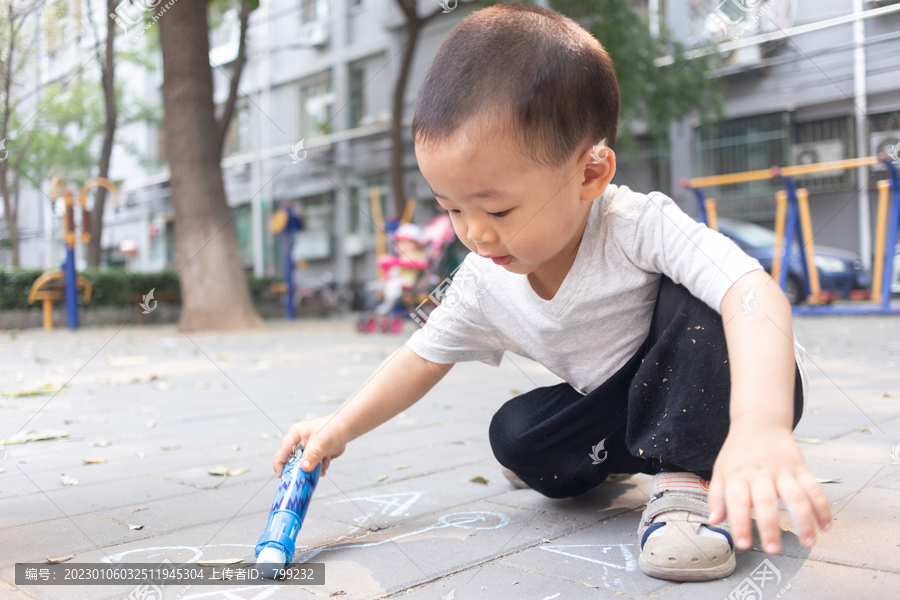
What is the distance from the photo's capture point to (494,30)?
1245mm

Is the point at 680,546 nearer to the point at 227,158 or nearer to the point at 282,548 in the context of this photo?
the point at 282,548

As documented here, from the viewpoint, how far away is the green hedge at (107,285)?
31.3ft

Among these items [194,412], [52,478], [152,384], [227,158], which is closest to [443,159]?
[52,478]

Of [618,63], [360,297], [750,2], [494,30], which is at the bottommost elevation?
[360,297]

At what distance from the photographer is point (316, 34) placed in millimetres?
18328

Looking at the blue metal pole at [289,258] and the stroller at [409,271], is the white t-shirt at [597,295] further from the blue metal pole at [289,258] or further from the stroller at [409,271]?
the blue metal pole at [289,258]

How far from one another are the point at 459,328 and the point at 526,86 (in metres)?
0.54

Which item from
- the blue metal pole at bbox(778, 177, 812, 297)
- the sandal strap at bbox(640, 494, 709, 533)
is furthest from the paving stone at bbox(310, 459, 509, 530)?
the blue metal pole at bbox(778, 177, 812, 297)

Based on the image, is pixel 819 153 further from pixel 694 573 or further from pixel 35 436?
pixel 694 573

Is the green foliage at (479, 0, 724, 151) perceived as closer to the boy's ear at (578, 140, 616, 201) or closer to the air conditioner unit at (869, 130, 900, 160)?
the air conditioner unit at (869, 130, 900, 160)

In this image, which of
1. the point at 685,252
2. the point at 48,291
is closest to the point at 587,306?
the point at 685,252

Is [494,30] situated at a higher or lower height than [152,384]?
higher

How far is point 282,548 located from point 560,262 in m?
0.70

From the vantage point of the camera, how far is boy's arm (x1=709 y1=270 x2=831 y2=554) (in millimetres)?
839
